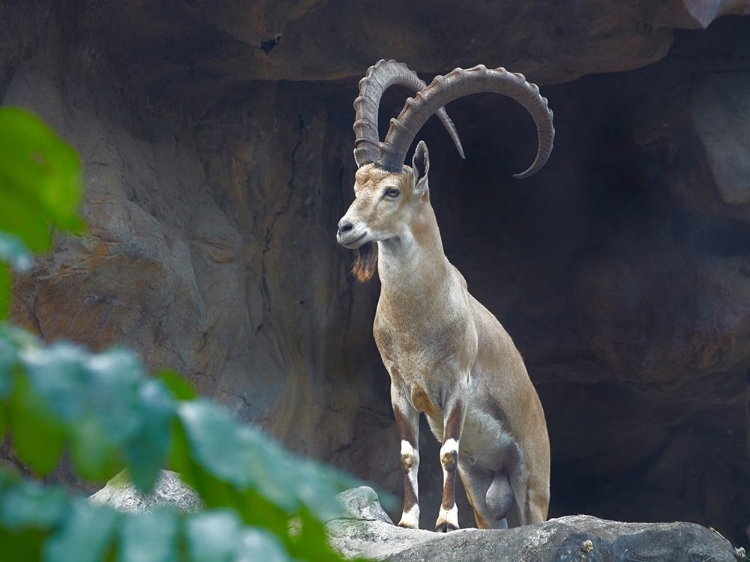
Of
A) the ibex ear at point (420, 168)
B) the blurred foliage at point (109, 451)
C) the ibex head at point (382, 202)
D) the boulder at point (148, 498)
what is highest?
the ibex ear at point (420, 168)

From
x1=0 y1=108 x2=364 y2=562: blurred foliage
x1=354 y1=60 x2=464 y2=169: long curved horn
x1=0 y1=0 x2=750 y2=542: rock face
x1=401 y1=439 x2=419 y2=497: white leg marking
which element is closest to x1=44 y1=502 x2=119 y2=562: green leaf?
x1=0 y1=108 x2=364 y2=562: blurred foliage

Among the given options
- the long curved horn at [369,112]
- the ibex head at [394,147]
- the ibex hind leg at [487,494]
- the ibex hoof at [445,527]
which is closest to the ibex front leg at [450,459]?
the ibex hoof at [445,527]

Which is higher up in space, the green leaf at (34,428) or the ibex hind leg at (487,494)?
the green leaf at (34,428)

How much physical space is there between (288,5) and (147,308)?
7.36 feet

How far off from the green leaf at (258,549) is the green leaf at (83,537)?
12 centimetres

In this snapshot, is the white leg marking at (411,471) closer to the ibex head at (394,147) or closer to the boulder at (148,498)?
the ibex head at (394,147)

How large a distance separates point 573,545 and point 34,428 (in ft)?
12.0

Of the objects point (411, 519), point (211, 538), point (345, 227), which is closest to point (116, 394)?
point (211, 538)

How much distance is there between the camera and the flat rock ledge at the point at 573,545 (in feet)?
14.2

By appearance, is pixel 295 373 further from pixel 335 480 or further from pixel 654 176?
pixel 335 480

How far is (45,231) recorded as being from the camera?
1.16m

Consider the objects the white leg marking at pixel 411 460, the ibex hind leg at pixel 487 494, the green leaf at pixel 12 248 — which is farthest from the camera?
the ibex hind leg at pixel 487 494

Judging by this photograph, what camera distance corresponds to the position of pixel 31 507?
37.5 inches

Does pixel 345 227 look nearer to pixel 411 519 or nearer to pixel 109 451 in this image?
pixel 411 519
